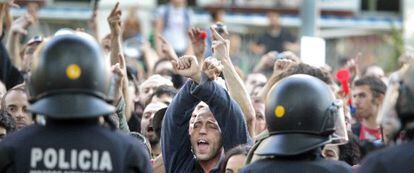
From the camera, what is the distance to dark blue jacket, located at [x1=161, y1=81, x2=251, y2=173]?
28.7 feet

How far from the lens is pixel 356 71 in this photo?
1338 cm

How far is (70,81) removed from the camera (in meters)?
5.98

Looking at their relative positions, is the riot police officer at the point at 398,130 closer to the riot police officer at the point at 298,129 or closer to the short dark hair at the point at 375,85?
the riot police officer at the point at 298,129

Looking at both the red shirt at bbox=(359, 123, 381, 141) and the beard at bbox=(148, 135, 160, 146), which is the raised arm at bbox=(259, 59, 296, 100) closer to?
the beard at bbox=(148, 135, 160, 146)

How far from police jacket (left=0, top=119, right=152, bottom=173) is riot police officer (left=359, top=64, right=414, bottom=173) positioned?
1.04 metres

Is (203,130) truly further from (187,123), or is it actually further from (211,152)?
(187,123)

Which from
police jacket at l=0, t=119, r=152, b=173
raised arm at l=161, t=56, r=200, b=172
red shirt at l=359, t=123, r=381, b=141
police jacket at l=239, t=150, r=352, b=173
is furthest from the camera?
red shirt at l=359, t=123, r=381, b=141

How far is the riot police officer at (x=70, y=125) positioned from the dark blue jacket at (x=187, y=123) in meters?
2.69

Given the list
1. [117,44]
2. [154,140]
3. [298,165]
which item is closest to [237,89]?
[154,140]

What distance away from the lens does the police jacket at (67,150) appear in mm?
5934

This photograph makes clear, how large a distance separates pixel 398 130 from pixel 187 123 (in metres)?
3.38

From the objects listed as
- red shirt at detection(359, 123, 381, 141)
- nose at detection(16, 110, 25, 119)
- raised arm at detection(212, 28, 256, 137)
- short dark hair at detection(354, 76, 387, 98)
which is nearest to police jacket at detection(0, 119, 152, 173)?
raised arm at detection(212, 28, 256, 137)

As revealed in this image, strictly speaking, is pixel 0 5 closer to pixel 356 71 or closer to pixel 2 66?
pixel 2 66

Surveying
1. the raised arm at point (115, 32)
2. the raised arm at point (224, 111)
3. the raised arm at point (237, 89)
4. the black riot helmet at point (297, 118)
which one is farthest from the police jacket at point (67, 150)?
the raised arm at point (115, 32)
